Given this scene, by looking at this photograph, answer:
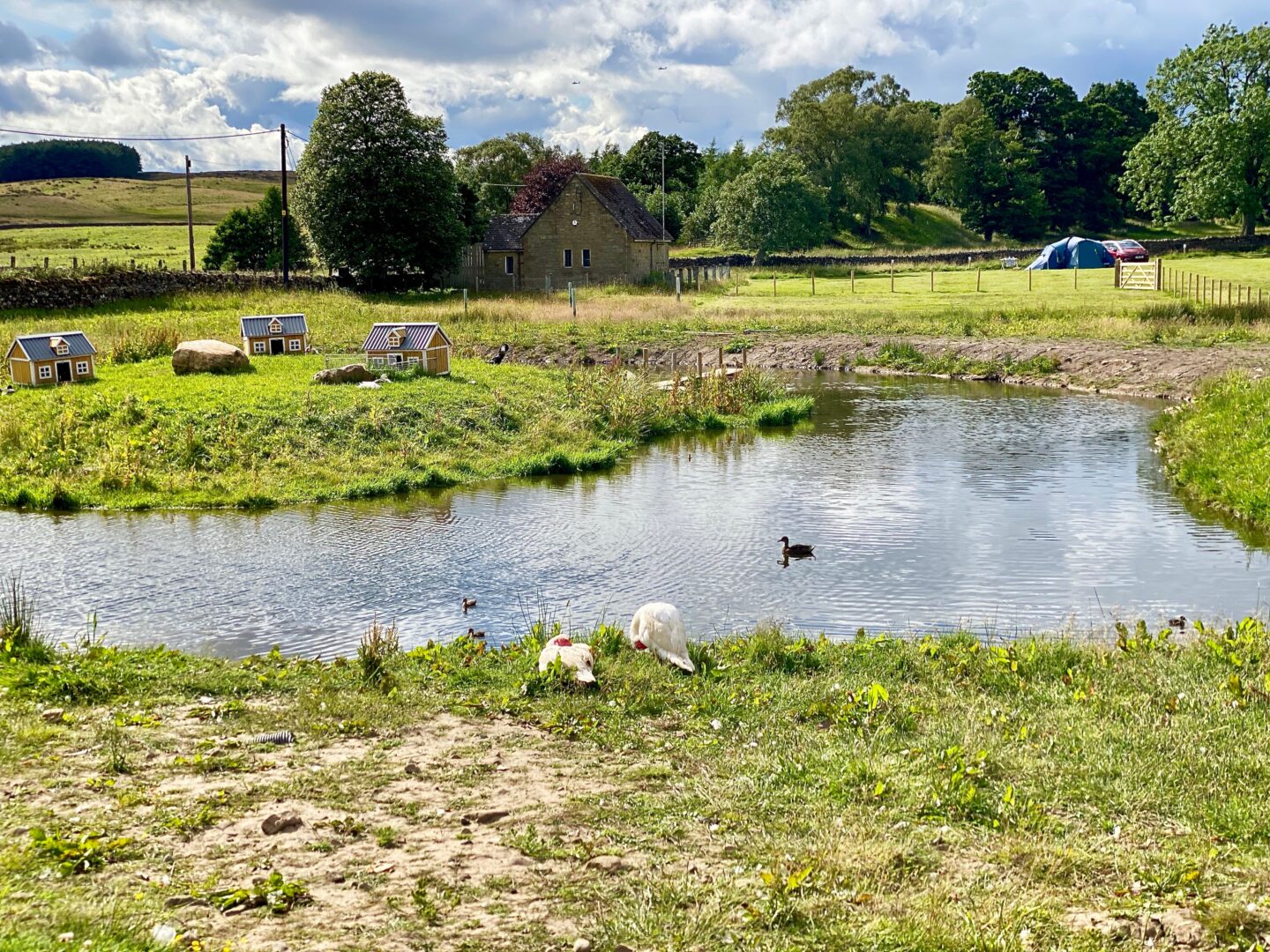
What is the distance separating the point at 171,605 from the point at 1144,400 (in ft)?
97.2

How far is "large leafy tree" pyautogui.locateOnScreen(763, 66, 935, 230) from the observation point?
333ft

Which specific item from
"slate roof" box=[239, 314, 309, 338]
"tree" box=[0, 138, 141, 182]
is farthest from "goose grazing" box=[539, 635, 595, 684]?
"tree" box=[0, 138, 141, 182]

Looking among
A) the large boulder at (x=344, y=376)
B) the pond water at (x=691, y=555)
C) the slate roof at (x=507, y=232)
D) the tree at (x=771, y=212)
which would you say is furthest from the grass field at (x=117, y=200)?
the pond water at (x=691, y=555)

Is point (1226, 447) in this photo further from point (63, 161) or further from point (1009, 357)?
point (63, 161)

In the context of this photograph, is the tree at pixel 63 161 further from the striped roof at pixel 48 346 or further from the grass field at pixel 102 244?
the striped roof at pixel 48 346

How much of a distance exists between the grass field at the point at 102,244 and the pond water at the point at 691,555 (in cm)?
5754

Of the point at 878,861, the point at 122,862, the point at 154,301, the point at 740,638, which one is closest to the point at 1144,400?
the point at 740,638

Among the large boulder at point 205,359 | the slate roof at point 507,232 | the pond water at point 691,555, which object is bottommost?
the pond water at point 691,555

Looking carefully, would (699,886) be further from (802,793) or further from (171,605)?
(171,605)

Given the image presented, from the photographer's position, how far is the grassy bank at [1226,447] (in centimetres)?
2091

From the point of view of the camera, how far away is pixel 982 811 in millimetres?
8164

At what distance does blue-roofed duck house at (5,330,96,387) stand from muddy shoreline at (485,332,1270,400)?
1502 centimetres

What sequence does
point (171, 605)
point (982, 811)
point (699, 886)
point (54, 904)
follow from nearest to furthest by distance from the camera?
1. point (54, 904)
2. point (699, 886)
3. point (982, 811)
4. point (171, 605)

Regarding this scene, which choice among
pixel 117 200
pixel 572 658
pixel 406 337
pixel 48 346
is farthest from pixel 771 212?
pixel 572 658
